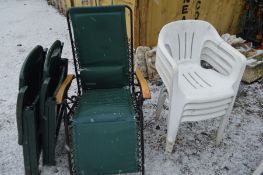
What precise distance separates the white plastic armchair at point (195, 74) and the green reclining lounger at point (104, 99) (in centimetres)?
28

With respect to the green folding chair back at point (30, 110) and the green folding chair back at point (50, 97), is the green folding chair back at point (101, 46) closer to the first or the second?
the green folding chair back at point (50, 97)

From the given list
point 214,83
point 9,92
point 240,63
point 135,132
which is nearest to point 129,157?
point 135,132

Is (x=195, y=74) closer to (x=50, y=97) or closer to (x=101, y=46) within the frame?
(x=101, y=46)

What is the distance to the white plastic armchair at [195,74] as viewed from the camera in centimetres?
224

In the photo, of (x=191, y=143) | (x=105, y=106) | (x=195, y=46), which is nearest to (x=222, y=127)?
(x=191, y=143)

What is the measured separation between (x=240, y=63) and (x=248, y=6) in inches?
113

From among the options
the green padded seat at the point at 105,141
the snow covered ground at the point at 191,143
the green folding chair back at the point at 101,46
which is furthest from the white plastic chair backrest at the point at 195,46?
the snow covered ground at the point at 191,143

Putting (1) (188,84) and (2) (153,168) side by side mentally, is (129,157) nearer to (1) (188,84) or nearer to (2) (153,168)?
(2) (153,168)

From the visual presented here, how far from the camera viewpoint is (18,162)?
97.7 inches

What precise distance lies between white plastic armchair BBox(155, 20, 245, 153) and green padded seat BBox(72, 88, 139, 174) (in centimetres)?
43

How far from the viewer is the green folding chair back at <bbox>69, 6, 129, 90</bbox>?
94.8 inches

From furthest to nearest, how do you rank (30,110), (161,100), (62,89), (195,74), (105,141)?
(161,100) → (195,74) → (62,89) → (105,141) → (30,110)

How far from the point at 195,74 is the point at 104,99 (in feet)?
3.26

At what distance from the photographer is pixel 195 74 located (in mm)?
2678
